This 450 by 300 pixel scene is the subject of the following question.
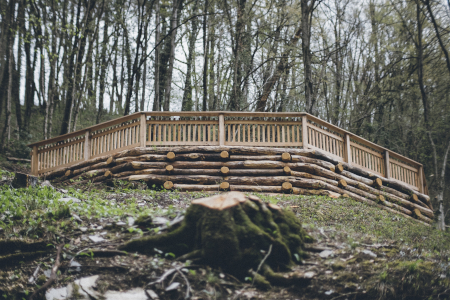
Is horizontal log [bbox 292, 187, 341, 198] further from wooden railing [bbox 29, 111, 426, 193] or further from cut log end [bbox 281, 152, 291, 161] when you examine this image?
wooden railing [bbox 29, 111, 426, 193]

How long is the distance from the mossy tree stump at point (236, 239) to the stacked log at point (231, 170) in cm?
476

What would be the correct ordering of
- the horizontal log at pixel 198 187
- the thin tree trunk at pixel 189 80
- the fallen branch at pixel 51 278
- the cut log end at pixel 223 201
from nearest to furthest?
the fallen branch at pixel 51 278 < the cut log end at pixel 223 201 < the horizontal log at pixel 198 187 < the thin tree trunk at pixel 189 80

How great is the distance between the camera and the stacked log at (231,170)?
28.8 feet

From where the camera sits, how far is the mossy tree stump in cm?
354

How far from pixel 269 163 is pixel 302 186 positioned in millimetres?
1073

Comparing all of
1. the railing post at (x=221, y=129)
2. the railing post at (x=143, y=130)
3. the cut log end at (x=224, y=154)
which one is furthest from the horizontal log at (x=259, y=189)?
the railing post at (x=143, y=130)

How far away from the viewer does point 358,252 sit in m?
4.02

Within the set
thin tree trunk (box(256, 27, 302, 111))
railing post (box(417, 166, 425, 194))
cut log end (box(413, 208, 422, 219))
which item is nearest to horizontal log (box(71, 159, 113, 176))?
thin tree trunk (box(256, 27, 302, 111))

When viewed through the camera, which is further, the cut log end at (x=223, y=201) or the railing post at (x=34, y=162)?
the railing post at (x=34, y=162)

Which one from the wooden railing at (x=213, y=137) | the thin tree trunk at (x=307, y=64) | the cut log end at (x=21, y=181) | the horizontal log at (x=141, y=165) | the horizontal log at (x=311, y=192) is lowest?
the horizontal log at (x=311, y=192)

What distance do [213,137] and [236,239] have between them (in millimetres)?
5867

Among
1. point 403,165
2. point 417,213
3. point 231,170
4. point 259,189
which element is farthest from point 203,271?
point 403,165

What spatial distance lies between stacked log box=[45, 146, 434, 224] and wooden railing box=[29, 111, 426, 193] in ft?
0.85

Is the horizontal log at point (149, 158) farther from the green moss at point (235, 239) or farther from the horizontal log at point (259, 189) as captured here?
the green moss at point (235, 239)
